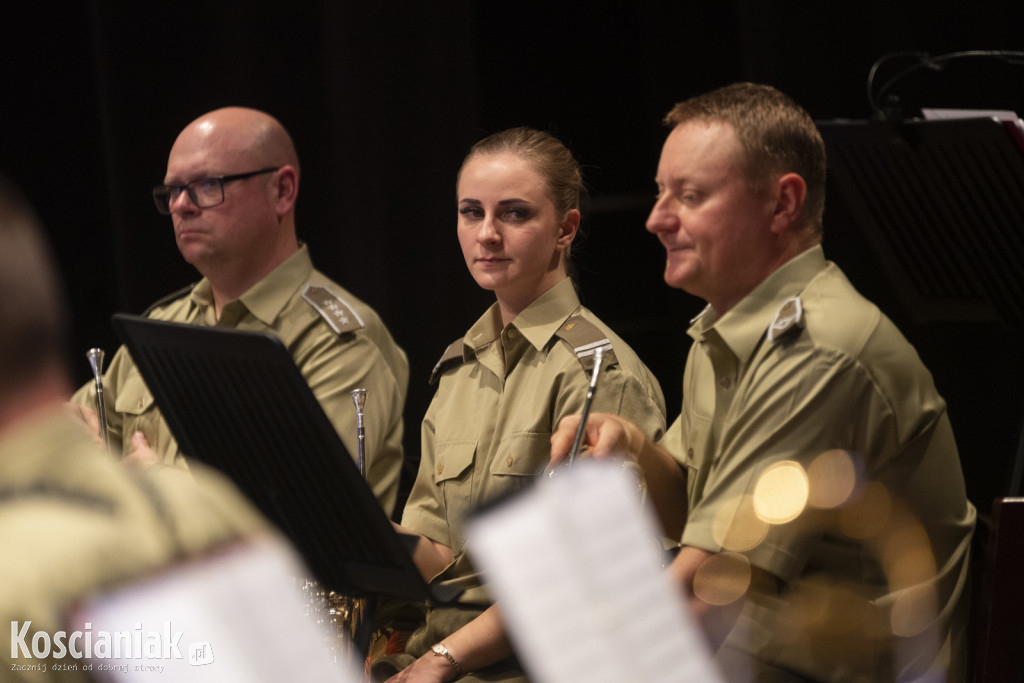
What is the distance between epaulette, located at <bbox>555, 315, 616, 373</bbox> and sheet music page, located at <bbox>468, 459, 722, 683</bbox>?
1.07m

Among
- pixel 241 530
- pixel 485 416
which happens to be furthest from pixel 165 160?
pixel 241 530

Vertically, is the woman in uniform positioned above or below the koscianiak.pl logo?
below

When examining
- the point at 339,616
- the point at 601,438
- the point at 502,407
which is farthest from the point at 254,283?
the point at 601,438

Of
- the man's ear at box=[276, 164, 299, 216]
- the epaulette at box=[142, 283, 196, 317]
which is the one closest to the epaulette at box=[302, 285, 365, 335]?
the man's ear at box=[276, 164, 299, 216]

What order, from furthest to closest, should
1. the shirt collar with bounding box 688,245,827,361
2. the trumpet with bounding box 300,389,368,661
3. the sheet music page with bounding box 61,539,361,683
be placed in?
the trumpet with bounding box 300,389,368,661, the shirt collar with bounding box 688,245,827,361, the sheet music page with bounding box 61,539,361,683

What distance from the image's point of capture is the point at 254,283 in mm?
2412

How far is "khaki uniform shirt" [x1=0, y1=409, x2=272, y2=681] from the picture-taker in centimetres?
65

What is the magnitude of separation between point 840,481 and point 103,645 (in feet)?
3.16

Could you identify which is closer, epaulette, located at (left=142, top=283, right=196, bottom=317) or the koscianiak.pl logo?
the koscianiak.pl logo

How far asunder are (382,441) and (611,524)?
1.50 meters

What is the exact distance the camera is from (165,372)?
154 cm

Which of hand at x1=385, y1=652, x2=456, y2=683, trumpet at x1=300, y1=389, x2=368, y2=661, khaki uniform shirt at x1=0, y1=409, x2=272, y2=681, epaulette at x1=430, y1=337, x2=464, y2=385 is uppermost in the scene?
khaki uniform shirt at x1=0, y1=409, x2=272, y2=681

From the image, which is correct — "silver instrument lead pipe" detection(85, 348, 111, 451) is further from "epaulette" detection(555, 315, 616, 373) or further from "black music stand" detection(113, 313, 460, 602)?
"epaulette" detection(555, 315, 616, 373)

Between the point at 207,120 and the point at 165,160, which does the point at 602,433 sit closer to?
the point at 207,120
